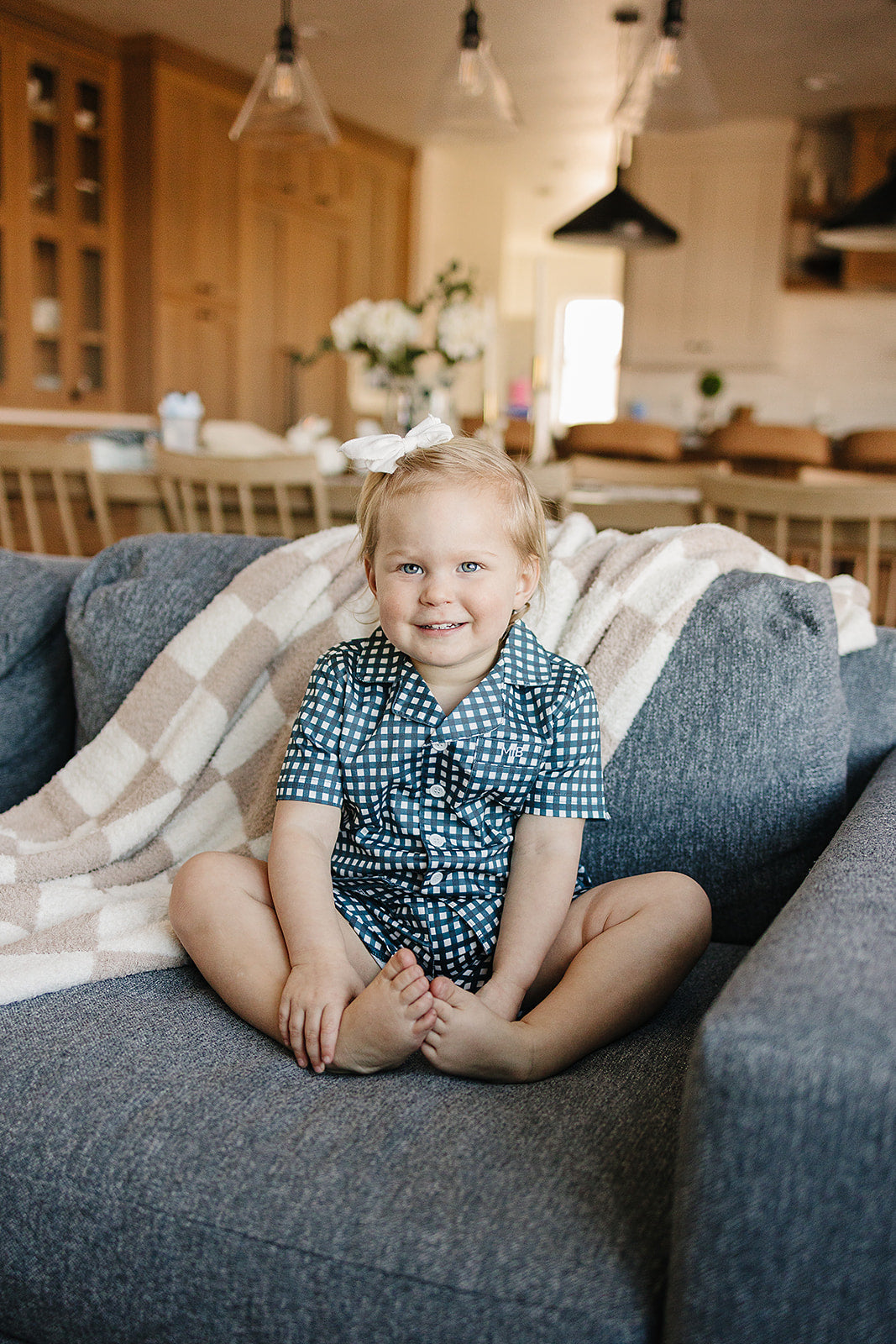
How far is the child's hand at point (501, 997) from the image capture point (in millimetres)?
977

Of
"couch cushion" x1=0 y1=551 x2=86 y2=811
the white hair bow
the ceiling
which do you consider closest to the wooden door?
the ceiling

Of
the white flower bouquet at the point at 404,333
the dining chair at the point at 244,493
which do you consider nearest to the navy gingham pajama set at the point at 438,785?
the dining chair at the point at 244,493

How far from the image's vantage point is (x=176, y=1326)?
29.5 inches

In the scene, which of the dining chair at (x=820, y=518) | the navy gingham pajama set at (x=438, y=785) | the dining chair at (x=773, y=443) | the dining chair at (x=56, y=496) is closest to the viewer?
the navy gingham pajama set at (x=438, y=785)

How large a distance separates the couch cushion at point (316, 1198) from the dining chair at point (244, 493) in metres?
1.60

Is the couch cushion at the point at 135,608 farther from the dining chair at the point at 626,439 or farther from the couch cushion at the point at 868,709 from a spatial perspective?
the dining chair at the point at 626,439

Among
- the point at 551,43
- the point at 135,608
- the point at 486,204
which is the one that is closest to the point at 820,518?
the point at 135,608

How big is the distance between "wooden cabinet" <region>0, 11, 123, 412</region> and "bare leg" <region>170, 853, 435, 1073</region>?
4.08 metres

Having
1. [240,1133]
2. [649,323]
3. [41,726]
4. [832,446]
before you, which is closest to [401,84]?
[649,323]

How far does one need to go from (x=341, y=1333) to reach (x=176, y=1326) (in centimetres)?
13

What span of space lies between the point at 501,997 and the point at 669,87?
9.50 feet

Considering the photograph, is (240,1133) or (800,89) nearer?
(240,1133)

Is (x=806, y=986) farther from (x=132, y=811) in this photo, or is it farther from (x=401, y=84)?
(x=401, y=84)

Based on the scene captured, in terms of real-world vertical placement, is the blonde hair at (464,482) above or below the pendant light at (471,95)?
below
